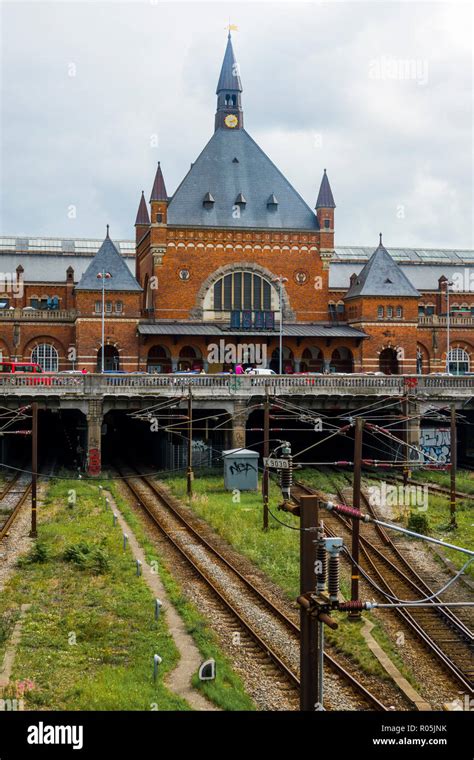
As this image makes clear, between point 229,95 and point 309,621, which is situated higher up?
point 229,95

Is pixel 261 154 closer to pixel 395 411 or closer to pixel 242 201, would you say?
pixel 242 201

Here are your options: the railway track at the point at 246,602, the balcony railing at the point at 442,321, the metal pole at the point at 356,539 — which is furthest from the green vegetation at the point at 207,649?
the balcony railing at the point at 442,321

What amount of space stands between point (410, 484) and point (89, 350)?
30.2m

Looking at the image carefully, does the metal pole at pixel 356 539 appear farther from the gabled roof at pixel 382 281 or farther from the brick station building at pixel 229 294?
the gabled roof at pixel 382 281

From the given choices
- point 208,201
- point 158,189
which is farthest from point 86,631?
point 208,201

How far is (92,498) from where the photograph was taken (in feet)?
142

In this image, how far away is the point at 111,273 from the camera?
233ft

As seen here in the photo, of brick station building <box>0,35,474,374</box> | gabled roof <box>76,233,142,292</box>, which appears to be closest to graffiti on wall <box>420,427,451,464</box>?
brick station building <box>0,35,474,374</box>

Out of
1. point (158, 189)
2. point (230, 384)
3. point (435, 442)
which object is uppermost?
point (158, 189)

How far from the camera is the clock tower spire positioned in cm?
7981

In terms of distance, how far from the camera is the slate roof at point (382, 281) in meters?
74.4

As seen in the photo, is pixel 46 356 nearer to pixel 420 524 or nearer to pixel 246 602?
pixel 420 524

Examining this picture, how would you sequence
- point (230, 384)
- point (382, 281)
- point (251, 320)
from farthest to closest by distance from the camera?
point (382, 281) → point (251, 320) → point (230, 384)

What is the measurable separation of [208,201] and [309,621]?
62.9m
